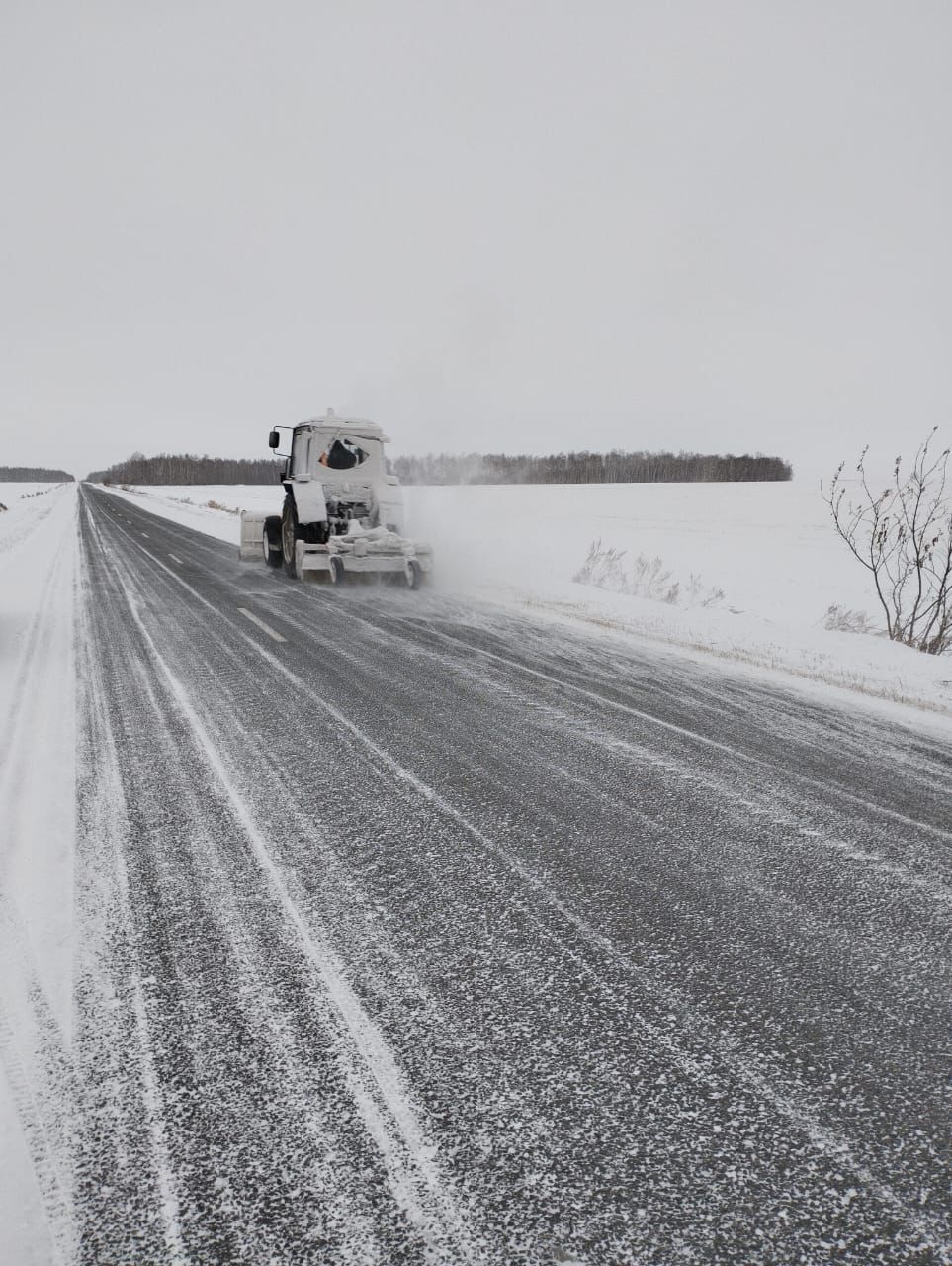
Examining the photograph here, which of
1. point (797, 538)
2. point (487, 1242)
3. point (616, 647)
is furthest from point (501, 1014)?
point (797, 538)

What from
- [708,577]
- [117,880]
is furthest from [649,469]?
[117,880]

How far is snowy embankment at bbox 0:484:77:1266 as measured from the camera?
1784 millimetres

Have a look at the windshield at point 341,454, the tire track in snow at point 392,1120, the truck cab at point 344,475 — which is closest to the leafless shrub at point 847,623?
the truck cab at point 344,475

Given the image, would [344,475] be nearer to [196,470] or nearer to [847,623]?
[847,623]

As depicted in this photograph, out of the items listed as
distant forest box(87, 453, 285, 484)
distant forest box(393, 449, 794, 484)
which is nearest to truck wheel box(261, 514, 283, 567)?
distant forest box(393, 449, 794, 484)

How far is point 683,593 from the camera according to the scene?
577 inches

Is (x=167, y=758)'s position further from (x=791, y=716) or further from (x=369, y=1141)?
(x=791, y=716)

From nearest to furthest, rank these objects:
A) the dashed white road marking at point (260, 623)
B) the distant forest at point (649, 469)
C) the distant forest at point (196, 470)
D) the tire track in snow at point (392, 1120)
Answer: the tire track in snow at point (392, 1120) < the dashed white road marking at point (260, 623) < the distant forest at point (649, 469) < the distant forest at point (196, 470)

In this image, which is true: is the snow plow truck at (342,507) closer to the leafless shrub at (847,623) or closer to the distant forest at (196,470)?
the leafless shrub at (847,623)

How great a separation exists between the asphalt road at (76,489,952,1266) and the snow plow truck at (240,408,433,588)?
762cm

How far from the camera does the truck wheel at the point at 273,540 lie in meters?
15.6

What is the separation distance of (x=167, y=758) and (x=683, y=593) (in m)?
11.5

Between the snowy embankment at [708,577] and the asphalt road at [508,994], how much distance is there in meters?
3.20

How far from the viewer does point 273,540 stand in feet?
51.5
